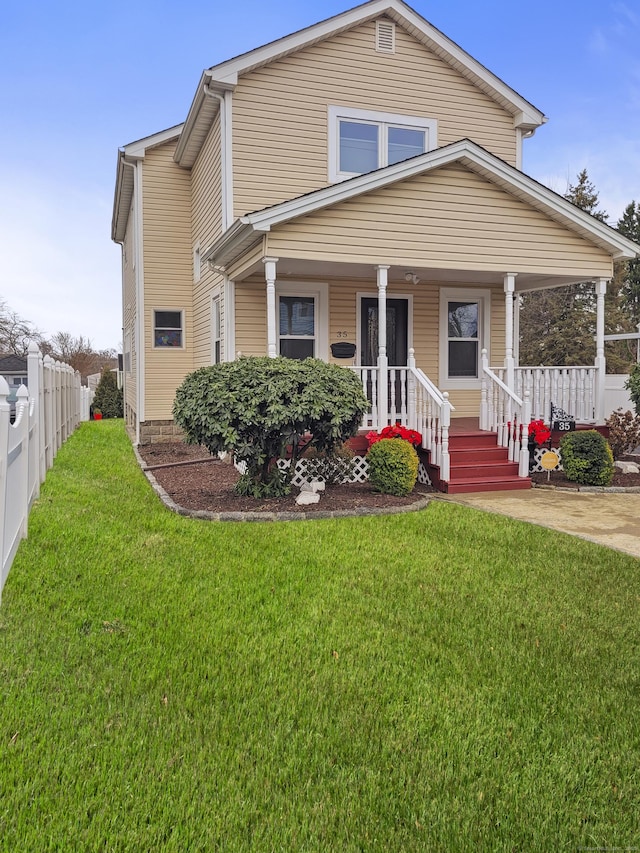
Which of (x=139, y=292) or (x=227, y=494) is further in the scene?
(x=139, y=292)

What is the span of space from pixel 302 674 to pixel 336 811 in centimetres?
104

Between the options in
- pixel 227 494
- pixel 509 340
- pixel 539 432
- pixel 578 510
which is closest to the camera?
pixel 578 510

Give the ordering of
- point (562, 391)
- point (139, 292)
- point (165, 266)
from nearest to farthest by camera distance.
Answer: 1. point (562, 391)
2. point (139, 292)
3. point (165, 266)

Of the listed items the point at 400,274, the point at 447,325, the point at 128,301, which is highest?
the point at 128,301

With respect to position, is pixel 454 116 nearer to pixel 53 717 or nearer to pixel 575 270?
pixel 575 270

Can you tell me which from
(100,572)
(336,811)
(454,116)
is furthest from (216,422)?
(454,116)

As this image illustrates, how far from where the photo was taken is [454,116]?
12.0 m

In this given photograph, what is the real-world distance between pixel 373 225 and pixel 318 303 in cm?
225

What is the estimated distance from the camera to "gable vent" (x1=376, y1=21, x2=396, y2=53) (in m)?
11.5

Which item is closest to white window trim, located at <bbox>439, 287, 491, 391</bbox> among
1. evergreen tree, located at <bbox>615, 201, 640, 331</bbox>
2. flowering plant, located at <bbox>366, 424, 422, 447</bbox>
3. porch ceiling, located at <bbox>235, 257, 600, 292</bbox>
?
porch ceiling, located at <bbox>235, 257, 600, 292</bbox>

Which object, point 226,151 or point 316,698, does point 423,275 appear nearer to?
point 226,151

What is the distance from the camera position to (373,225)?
9273 mm

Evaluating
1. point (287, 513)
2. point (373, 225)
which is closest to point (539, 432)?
point (373, 225)

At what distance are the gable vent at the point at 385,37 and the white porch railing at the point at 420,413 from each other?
605cm
